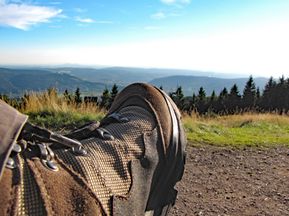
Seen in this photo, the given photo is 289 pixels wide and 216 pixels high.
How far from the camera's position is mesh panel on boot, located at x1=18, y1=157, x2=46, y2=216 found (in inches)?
36.5

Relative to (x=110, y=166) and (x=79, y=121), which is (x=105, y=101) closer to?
(x=79, y=121)

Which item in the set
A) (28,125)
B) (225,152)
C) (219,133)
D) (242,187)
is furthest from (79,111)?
(28,125)

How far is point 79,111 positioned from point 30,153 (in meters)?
6.75

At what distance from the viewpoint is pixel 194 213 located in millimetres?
3135

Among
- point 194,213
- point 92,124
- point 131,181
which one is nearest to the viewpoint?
point 131,181

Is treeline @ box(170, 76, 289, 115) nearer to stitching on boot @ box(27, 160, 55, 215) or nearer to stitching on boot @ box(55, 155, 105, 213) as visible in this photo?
stitching on boot @ box(55, 155, 105, 213)

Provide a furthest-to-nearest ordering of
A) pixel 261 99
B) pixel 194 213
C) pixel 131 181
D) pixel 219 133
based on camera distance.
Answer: pixel 261 99 < pixel 219 133 < pixel 194 213 < pixel 131 181

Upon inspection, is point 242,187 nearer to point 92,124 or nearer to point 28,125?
point 92,124

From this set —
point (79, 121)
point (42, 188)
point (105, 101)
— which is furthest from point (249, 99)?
point (42, 188)

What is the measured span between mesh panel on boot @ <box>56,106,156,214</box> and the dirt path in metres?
1.62

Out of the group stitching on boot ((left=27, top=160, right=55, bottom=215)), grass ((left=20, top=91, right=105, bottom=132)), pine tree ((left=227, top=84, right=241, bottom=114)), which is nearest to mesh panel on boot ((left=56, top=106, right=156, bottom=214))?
stitching on boot ((left=27, top=160, right=55, bottom=215))

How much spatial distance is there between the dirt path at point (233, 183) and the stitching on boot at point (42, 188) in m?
2.22

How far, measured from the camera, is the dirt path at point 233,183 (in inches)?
Answer: 129

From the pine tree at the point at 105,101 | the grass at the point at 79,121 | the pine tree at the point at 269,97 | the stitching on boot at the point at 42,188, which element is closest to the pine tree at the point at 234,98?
the pine tree at the point at 269,97
